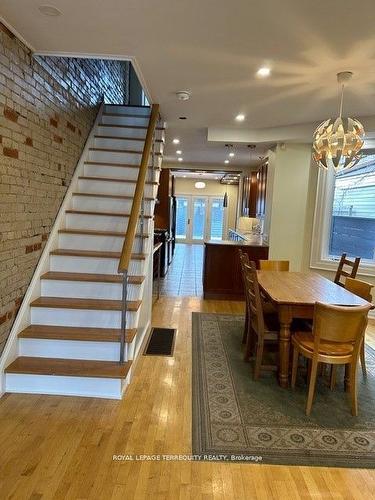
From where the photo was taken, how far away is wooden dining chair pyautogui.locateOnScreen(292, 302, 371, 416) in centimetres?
239

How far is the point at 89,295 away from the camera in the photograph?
3.24 metres

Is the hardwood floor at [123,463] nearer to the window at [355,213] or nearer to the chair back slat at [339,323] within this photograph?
the chair back slat at [339,323]

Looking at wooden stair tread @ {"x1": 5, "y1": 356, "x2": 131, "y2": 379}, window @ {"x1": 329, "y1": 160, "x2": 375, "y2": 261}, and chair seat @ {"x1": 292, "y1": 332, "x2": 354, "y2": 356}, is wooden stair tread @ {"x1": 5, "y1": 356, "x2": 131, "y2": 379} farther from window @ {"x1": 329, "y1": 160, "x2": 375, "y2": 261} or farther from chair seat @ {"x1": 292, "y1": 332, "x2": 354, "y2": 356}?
window @ {"x1": 329, "y1": 160, "x2": 375, "y2": 261}

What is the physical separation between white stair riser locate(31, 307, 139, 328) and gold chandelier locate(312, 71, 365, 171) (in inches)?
85.7

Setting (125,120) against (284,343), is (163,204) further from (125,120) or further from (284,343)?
(284,343)

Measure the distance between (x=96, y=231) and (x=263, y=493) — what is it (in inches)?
111

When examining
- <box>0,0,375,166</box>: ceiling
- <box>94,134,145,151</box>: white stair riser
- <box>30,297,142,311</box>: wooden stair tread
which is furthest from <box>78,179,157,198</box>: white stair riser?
<box>30,297,142,311</box>: wooden stair tread

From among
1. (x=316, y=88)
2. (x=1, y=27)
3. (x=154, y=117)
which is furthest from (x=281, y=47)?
(x=1, y=27)

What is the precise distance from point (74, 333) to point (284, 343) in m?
1.73

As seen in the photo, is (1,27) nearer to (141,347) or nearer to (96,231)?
(96,231)

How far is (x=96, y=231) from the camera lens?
12.4ft

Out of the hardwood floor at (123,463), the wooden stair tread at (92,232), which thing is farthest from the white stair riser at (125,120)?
the hardwood floor at (123,463)

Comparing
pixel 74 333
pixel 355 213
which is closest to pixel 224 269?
pixel 355 213

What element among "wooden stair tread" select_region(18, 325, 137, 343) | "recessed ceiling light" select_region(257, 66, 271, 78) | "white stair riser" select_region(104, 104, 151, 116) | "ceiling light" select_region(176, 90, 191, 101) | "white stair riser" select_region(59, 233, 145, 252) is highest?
"white stair riser" select_region(104, 104, 151, 116)
